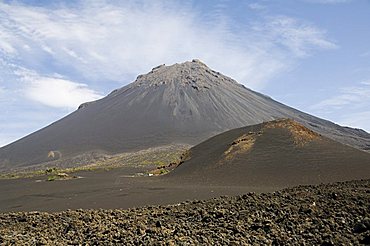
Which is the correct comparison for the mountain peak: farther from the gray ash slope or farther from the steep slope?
the steep slope

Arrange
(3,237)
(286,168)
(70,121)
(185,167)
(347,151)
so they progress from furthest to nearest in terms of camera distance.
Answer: (70,121), (185,167), (347,151), (286,168), (3,237)

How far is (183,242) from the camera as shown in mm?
7887

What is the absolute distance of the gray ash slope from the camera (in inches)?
3775

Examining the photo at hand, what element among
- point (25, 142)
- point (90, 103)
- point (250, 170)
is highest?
point (90, 103)

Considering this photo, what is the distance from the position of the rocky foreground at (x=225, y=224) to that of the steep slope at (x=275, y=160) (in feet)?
32.4

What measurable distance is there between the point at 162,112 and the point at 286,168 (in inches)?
3702

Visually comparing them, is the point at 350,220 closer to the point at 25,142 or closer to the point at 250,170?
the point at 250,170

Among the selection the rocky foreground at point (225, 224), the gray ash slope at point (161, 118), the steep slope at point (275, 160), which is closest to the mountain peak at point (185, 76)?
the gray ash slope at point (161, 118)

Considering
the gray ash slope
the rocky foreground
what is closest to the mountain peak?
the gray ash slope

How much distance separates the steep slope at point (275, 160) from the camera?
71.4ft

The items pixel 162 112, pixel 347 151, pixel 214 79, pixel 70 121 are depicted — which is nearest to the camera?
pixel 347 151

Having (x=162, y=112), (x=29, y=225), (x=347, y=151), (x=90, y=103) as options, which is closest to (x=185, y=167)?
(x=347, y=151)

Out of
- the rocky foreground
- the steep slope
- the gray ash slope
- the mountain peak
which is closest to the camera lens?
the rocky foreground

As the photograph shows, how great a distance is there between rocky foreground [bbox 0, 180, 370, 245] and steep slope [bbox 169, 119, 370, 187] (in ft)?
32.4
